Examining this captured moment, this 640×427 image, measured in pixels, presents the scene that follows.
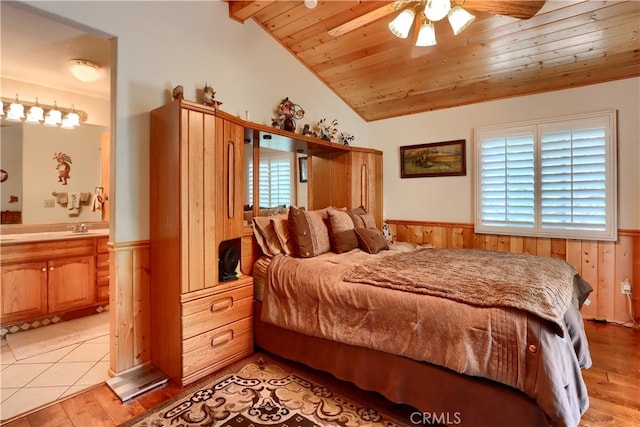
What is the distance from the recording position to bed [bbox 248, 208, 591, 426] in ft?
4.76

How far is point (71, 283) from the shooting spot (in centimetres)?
324

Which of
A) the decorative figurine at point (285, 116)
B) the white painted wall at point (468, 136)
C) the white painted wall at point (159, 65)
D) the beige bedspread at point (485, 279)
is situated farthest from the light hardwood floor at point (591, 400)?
the decorative figurine at point (285, 116)

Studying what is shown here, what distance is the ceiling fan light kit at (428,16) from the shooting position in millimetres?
1846

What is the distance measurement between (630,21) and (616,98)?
2.81 feet

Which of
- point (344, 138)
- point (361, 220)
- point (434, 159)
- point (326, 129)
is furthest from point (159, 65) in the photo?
point (434, 159)

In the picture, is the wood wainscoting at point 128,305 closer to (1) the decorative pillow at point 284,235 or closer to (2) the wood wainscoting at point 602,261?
(1) the decorative pillow at point 284,235

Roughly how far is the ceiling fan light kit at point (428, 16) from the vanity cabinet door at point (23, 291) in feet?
12.7

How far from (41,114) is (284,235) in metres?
3.01

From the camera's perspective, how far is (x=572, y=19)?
2.52 m

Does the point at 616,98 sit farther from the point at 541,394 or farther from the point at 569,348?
the point at 541,394

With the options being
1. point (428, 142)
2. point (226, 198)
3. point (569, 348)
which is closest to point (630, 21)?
point (428, 142)

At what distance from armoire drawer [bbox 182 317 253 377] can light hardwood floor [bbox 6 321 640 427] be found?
0.20 m

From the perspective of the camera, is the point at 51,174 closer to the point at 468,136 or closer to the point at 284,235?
the point at 284,235

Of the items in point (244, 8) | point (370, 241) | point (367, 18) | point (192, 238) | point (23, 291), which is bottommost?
point (23, 291)
